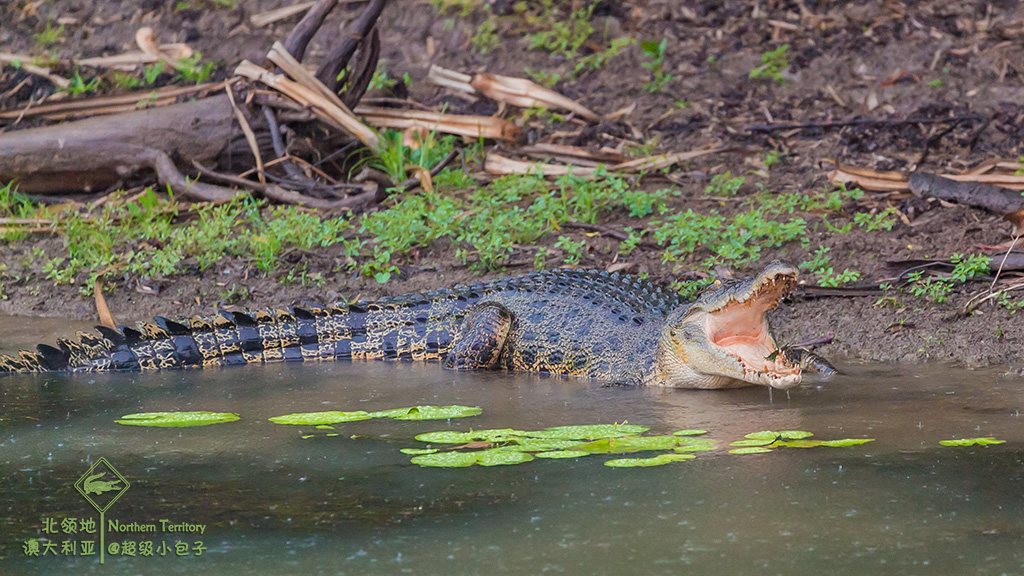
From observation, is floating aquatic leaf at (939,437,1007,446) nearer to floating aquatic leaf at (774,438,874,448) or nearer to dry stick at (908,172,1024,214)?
floating aquatic leaf at (774,438,874,448)

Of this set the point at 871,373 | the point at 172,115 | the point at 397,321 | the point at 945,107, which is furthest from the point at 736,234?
the point at 172,115

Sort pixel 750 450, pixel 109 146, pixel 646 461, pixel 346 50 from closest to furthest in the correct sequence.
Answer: pixel 646 461 < pixel 750 450 < pixel 109 146 < pixel 346 50

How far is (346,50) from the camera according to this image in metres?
8.26

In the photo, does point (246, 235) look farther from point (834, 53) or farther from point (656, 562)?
point (834, 53)

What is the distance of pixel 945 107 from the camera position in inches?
320

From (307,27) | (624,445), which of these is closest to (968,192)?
(624,445)

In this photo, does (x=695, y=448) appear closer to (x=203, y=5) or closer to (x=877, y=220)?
(x=877, y=220)

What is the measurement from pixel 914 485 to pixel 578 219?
4039 mm

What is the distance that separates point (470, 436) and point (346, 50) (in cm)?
546

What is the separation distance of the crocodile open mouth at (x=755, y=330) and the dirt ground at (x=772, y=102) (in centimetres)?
79

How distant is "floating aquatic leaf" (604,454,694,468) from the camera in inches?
126

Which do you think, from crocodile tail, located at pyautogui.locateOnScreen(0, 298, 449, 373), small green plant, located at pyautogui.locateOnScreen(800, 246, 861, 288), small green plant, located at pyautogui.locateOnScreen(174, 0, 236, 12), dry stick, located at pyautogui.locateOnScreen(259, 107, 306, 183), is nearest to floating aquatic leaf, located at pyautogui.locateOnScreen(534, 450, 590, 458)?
crocodile tail, located at pyautogui.locateOnScreen(0, 298, 449, 373)

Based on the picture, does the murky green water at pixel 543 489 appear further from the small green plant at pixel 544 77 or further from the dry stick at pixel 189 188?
the small green plant at pixel 544 77

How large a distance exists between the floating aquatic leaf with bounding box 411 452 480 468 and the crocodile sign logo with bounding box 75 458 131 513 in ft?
2.98
